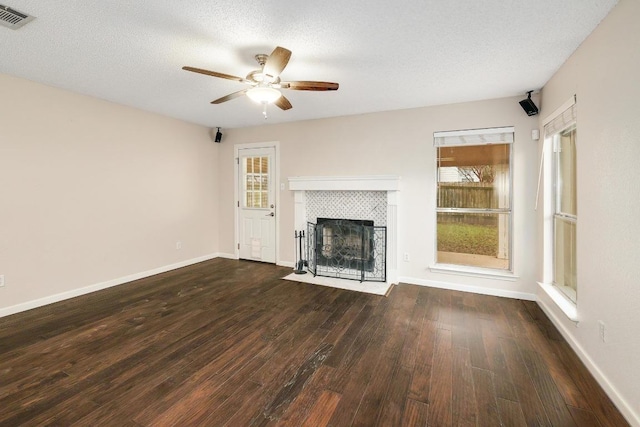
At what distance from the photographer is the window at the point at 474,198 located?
12.0 ft

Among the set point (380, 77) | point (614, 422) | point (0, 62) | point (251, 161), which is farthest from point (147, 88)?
point (614, 422)

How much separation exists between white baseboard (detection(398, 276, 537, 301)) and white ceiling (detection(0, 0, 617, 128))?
2426 mm

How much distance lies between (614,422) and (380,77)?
123 inches

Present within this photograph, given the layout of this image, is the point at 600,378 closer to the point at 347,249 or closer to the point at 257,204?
the point at 347,249

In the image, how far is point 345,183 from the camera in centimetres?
428

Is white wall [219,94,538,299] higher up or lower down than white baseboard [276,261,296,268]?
higher up

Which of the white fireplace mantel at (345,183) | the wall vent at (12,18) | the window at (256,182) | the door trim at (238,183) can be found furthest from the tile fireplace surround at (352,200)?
the wall vent at (12,18)

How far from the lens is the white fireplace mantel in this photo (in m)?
3.97

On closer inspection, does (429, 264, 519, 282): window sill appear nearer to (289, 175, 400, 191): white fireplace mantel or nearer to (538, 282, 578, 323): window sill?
(538, 282, 578, 323): window sill

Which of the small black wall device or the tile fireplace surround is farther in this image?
the tile fireplace surround

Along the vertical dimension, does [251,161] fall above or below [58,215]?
above

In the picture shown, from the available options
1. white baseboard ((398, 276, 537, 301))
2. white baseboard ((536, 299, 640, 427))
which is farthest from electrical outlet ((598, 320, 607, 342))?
white baseboard ((398, 276, 537, 301))

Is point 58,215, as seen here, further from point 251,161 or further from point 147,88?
point 251,161

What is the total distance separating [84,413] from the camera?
1.65 metres
